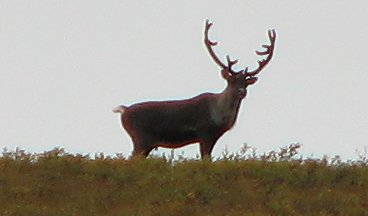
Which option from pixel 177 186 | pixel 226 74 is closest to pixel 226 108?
pixel 226 74

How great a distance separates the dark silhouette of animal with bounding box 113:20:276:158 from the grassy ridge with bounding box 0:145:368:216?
7.06 ft

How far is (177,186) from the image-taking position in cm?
1648

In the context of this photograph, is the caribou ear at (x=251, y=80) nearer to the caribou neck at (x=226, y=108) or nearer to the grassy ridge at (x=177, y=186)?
the caribou neck at (x=226, y=108)

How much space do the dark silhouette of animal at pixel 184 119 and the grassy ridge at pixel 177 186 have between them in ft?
7.06

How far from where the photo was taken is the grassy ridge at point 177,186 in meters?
15.8

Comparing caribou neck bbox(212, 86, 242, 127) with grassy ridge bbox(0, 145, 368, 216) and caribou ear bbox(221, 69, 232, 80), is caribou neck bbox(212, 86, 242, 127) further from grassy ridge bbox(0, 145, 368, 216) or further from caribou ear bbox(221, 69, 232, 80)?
grassy ridge bbox(0, 145, 368, 216)

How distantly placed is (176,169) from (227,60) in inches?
162

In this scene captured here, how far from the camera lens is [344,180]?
17141 mm

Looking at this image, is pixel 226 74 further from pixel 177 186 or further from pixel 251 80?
pixel 177 186

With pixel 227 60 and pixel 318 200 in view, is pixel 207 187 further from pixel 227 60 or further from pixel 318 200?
pixel 227 60

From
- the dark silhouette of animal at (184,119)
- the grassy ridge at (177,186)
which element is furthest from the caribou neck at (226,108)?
the grassy ridge at (177,186)

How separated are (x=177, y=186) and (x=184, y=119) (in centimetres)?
376

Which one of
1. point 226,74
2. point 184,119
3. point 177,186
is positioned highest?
point 226,74

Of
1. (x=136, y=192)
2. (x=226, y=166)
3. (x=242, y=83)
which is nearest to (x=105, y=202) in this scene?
(x=136, y=192)
